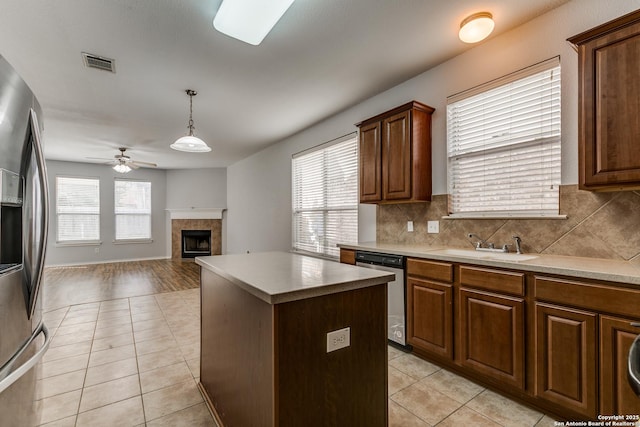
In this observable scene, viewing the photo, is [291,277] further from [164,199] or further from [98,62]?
[164,199]

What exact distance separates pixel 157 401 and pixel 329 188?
10.6 ft

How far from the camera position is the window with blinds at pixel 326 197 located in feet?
13.5

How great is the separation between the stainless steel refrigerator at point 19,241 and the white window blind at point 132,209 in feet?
26.9

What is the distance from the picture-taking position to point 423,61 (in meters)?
2.89

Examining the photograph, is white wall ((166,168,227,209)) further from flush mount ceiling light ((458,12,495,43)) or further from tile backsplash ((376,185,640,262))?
flush mount ceiling light ((458,12,495,43))

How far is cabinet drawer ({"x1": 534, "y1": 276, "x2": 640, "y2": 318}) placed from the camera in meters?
1.48

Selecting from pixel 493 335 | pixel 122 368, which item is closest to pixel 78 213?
pixel 122 368

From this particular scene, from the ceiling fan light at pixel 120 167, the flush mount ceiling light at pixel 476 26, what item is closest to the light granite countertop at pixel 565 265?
the flush mount ceiling light at pixel 476 26

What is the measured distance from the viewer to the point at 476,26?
7.32ft

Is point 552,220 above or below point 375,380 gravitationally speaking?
above

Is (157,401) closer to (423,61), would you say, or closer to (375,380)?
(375,380)

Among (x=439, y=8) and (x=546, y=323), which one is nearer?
(x=546, y=323)

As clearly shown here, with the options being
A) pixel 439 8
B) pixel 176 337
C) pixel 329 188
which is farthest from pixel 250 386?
pixel 329 188

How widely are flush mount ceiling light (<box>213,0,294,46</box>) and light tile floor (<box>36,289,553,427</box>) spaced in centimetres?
224
